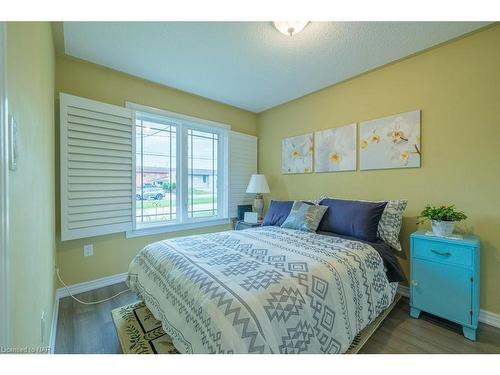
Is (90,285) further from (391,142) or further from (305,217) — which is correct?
(391,142)

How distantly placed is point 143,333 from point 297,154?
2.75m

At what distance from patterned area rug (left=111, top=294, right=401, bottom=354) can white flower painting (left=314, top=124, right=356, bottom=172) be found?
163 cm

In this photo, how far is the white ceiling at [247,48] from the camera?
1784mm

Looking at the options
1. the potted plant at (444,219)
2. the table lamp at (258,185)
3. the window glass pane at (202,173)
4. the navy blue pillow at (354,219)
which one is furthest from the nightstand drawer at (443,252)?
the window glass pane at (202,173)

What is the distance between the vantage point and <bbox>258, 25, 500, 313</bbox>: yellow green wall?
5.88ft

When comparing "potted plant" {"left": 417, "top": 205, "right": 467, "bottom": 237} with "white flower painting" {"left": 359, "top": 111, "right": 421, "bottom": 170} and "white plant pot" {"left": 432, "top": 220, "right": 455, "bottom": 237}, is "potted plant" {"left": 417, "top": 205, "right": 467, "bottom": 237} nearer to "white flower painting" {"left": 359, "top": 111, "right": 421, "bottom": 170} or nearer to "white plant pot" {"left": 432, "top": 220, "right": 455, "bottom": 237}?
"white plant pot" {"left": 432, "top": 220, "right": 455, "bottom": 237}

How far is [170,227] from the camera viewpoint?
2.97m

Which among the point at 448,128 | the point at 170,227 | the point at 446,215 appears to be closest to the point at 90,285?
the point at 170,227

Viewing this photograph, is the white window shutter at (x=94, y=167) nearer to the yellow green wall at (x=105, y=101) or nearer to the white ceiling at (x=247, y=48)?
the yellow green wall at (x=105, y=101)

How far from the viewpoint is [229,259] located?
1.49m

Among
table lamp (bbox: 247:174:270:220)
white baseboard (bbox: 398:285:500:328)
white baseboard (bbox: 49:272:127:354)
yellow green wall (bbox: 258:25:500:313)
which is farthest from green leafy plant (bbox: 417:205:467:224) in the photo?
white baseboard (bbox: 49:272:127:354)

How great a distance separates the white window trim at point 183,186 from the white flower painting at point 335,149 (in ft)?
4.73

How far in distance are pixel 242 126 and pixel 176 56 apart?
5.68ft
